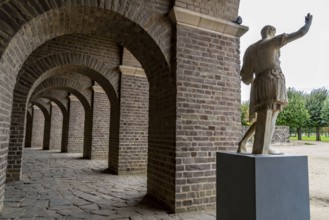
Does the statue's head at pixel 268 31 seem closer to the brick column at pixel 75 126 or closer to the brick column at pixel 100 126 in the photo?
the brick column at pixel 100 126

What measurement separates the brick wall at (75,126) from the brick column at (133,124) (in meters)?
7.87

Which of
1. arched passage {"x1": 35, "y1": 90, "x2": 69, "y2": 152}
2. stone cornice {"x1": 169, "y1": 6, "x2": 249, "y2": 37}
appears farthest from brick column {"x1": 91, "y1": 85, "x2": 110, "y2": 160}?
stone cornice {"x1": 169, "y1": 6, "x2": 249, "y2": 37}

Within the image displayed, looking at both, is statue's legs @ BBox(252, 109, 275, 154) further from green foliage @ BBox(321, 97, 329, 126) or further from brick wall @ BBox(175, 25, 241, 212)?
green foliage @ BBox(321, 97, 329, 126)

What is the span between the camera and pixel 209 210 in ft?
13.5

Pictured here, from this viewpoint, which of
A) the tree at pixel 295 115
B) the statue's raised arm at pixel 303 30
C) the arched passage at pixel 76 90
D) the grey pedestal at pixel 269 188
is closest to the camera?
the grey pedestal at pixel 269 188

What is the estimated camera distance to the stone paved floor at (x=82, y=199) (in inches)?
150

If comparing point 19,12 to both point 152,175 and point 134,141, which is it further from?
point 134,141

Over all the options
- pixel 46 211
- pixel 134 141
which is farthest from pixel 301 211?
pixel 134 141

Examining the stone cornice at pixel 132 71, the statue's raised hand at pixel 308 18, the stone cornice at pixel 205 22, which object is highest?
the stone cornice at pixel 205 22

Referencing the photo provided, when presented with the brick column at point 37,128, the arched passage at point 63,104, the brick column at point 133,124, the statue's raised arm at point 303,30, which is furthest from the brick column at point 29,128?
the statue's raised arm at point 303,30

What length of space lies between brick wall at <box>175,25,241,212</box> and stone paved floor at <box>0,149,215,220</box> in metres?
0.46

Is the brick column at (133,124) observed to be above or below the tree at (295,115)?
below

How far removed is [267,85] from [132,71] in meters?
5.59

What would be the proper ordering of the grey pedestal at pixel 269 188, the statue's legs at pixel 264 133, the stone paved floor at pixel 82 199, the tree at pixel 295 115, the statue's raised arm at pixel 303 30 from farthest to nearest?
the tree at pixel 295 115 < the stone paved floor at pixel 82 199 < the statue's legs at pixel 264 133 < the statue's raised arm at pixel 303 30 < the grey pedestal at pixel 269 188
